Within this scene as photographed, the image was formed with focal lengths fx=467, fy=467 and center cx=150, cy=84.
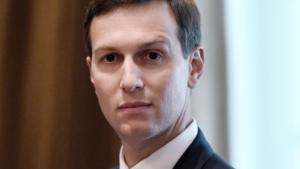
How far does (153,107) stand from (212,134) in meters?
0.70

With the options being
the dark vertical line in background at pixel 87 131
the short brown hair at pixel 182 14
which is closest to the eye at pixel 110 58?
the short brown hair at pixel 182 14

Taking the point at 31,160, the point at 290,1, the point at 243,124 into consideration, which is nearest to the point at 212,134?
the point at 243,124

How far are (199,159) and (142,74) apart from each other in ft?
0.74

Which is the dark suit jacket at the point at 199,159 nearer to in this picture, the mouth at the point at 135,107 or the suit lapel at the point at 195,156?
the suit lapel at the point at 195,156

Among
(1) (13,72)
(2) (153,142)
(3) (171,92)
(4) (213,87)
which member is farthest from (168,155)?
(1) (13,72)

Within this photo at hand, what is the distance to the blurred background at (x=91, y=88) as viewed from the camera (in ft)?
5.19

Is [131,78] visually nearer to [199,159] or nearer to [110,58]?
[110,58]

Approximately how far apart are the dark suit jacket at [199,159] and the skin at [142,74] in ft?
0.17

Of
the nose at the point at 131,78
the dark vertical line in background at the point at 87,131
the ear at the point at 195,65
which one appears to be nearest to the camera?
the nose at the point at 131,78

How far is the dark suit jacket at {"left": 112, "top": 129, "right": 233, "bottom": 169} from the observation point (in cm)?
100

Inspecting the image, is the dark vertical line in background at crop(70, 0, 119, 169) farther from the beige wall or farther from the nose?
the nose

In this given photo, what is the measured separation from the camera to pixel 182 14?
1045 millimetres

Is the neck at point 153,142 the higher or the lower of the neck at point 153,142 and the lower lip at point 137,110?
the lower

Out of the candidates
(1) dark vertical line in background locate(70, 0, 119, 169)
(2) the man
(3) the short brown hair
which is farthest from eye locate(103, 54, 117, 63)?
(1) dark vertical line in background locate(70, 0, 119, 169)
